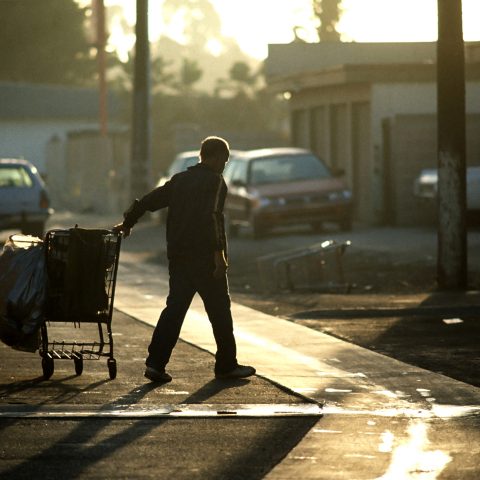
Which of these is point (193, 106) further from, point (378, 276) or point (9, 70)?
point (378, 276)

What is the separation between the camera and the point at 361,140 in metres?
37.8

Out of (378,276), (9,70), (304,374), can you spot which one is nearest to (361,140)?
(378,276)

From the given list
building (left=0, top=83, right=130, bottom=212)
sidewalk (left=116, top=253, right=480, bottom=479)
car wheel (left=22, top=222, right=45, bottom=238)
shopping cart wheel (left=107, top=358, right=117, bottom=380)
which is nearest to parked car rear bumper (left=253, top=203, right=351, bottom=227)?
car wheel (left=22, top=222, right=45, bottom=238)

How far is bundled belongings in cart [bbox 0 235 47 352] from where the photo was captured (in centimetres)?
1145

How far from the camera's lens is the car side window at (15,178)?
99.2ft

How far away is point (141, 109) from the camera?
3828 centimetres

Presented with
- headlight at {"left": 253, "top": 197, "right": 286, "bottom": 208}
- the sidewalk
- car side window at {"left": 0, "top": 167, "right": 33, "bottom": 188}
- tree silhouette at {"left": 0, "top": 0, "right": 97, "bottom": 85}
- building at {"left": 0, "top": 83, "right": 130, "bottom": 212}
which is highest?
tree silhouette at {"left": 0, "top": 0, "right": 97, "bottom": 85}

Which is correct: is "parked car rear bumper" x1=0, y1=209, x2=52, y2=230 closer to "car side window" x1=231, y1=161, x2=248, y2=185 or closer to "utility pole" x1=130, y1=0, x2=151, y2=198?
"car side window" x1=231, y1=161, x2=248, y2=185

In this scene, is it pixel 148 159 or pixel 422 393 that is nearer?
pixel 422 393

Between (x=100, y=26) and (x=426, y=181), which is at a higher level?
(x=100, y=26)

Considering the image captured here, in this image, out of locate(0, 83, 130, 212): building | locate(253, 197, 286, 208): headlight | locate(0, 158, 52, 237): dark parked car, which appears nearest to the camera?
locate(0, 158, 52, 237): dark parked car

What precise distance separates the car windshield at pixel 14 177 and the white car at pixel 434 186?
7209 mm

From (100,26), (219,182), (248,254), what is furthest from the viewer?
(100,26)

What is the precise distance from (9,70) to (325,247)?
63893 mm
